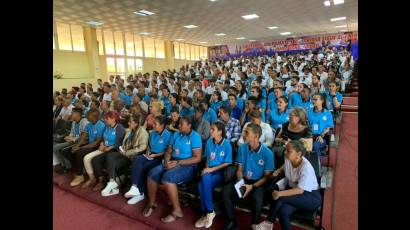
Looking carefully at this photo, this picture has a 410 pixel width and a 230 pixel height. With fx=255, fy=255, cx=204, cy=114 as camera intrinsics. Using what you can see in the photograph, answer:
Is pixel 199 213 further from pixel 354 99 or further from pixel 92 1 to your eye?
pixel 92 1

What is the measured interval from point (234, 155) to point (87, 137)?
98.2 inches

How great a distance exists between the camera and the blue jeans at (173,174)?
2.84 metres

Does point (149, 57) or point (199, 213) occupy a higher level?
point (149, 57)

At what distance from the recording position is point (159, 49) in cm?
1806

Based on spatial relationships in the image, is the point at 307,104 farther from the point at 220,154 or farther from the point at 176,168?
the point at 176,168

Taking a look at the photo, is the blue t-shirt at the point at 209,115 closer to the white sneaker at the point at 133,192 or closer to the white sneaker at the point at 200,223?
the white sneaker at the point at 133,192

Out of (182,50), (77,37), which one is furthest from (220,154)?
(182,50)

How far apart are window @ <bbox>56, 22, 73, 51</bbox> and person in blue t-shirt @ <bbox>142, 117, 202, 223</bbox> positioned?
1046 cm

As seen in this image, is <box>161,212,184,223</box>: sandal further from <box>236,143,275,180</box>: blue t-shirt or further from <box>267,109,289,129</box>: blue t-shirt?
<box>267,109,289,129</box>: blue t-shirt

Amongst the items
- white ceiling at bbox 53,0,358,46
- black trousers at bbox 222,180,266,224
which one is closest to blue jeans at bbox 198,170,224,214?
black trousers at bbox 222,180,266,224

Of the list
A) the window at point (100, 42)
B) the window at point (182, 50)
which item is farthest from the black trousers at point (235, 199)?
the window at point (182, 50)

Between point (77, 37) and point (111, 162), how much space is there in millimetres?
10563

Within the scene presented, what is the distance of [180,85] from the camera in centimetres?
739
